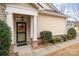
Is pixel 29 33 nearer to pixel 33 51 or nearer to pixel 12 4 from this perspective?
pixel 33 51

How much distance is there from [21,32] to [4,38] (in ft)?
1.18

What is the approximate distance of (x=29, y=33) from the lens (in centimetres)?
358

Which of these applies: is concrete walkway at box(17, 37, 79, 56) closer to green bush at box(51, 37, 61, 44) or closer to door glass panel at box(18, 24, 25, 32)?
green bush at box(51, 37, 61, 44)

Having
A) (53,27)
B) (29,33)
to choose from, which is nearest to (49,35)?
(53,27)

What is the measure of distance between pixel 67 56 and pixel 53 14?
2.90 feet

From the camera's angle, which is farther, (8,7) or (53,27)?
(53,27)

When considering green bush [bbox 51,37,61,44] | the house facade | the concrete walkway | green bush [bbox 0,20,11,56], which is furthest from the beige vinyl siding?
green bush [bbox 0,20,11,56]

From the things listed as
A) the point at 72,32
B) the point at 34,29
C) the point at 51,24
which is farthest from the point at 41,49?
the point at 72,32

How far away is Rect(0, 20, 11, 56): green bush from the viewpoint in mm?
3312

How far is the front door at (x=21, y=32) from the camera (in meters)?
3.48

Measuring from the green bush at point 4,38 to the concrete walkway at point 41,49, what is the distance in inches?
9.3

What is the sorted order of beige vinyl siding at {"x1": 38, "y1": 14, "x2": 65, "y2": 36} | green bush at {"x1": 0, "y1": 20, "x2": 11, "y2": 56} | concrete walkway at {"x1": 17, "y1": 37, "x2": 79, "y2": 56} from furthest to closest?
1. beige vinyl siding at {"x1": 38, "y1": 14, "x2": 65, "y2": 36}
2. concrete walkway at {"x1": 17, "y1": 37, "x2": 79, "y2": 56}
3. green bush at {"x1": 0, "y1": 20, "x2": 11, "y2": 56}

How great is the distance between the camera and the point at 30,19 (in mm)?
3545

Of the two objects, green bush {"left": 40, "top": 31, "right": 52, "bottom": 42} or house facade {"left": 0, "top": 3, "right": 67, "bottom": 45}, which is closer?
house facade {"left": 0, "top": 3, "right": 67, "bottom": 45}
